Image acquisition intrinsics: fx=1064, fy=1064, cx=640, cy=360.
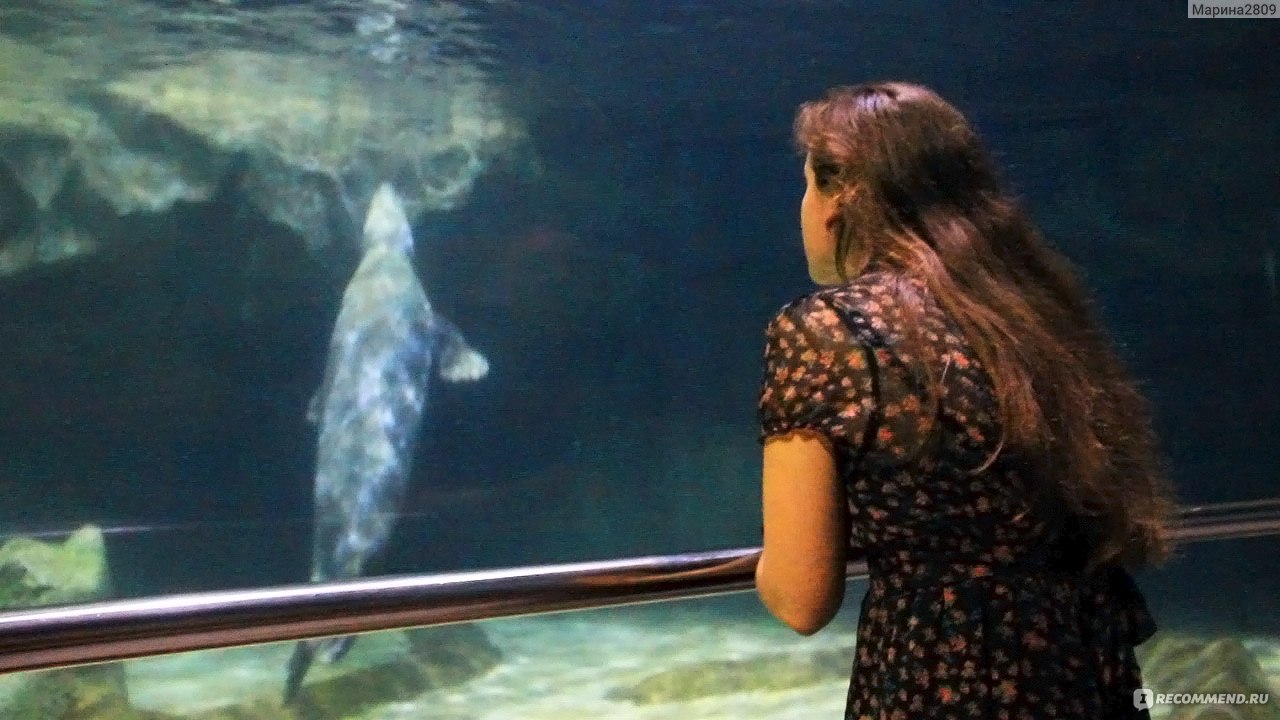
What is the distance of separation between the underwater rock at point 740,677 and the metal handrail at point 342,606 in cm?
627

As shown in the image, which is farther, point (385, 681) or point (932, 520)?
point (385, 681)

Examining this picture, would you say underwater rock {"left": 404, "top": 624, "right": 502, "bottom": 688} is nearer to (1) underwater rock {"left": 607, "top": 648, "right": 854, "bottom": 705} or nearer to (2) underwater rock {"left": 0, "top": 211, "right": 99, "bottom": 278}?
(1) underwater rock {"left": 607, "top": 648, "right": 854, "bottom": 705}

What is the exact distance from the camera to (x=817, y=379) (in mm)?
1297

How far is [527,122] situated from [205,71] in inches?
200

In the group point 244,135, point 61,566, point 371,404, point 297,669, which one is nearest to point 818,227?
point 297,669

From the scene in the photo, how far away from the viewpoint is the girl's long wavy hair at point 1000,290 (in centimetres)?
133

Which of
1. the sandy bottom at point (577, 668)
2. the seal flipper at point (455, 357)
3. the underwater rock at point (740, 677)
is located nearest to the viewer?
the sandy bottom at point (577, 668)

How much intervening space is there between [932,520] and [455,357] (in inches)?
453

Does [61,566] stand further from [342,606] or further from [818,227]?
[818,227]

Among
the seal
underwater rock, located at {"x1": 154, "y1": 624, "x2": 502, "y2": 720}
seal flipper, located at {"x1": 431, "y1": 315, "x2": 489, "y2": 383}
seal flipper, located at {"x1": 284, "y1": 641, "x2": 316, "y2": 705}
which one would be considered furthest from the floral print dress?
seal flipper, located at {"x1": 431, "y1": 315, "x2": 489, "y2": 383}

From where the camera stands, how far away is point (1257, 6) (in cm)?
705

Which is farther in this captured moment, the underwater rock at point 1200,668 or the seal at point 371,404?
the seal at point 371,404

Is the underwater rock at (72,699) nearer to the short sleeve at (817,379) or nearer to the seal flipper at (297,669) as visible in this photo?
the seal flipper at (297,669)

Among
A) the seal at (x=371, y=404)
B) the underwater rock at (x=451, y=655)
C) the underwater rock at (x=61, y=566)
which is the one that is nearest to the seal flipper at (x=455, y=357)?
the seal at (x=371, y=404)
